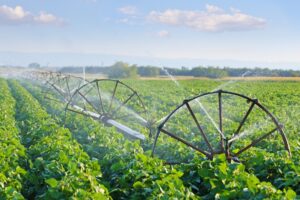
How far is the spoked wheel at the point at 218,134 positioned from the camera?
7539mm

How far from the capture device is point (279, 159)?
266 inches

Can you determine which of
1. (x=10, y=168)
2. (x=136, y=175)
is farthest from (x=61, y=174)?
(x=10, y=168)

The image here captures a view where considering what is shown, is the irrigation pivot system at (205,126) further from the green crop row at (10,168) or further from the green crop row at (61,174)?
the green crop row at (10,168)

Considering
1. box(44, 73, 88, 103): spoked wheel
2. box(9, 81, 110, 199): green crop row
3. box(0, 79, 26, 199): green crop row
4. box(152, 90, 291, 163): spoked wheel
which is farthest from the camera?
box(44, 73, 88, 103): spoked wheel

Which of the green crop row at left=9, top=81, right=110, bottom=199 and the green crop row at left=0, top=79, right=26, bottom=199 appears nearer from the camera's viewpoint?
the green crop row at left=9, top=81, right=110, bottom=199

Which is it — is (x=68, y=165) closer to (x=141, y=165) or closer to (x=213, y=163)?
(x=141, y=165)

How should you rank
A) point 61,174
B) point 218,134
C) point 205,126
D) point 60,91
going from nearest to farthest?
point 61,174 < point 218,134 < point 205,126 < point 60,91

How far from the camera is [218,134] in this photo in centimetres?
1062

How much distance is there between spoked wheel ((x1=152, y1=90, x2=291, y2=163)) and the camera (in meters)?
7.54

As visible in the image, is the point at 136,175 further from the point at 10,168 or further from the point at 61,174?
the point at 10,168

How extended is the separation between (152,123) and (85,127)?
1.49m

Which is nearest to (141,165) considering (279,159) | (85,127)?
(279,159)

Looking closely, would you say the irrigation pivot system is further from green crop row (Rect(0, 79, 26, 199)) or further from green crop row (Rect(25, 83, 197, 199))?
green crop row (Rect(0, 79, 26, 199))

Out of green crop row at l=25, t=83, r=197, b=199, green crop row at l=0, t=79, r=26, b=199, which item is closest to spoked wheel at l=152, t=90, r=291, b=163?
green crop row at l=25, t=83, r=197, b=199
